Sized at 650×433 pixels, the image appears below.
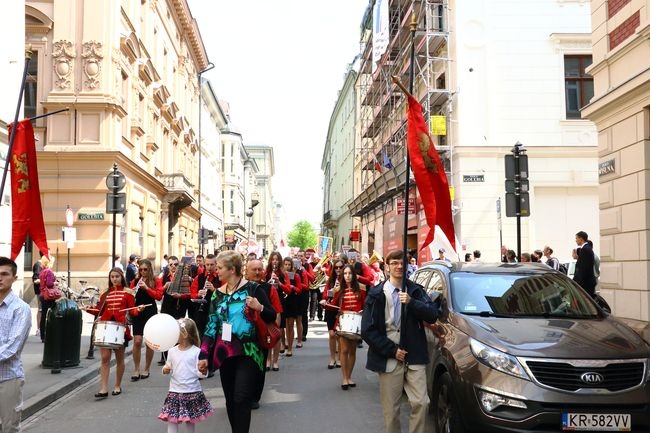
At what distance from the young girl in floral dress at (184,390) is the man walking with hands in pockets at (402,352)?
1.57 m

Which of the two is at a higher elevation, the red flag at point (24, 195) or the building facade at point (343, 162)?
the building facade at point (343, 162)

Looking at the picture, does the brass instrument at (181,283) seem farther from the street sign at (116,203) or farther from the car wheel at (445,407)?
the car wheel at (445,407)

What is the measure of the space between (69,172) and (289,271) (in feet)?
50.4

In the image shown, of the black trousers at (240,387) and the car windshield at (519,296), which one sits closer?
the black trousers at (240,387)

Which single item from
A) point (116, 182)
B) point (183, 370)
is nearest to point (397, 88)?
point (116, 182)

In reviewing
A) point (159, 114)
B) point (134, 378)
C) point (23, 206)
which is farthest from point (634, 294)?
point (159, 114)

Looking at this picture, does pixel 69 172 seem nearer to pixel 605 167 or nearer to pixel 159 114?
pixel 159 114

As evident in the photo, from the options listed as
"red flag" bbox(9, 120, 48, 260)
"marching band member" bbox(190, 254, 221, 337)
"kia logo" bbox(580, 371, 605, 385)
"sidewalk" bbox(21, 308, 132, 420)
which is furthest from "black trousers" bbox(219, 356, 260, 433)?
"marching band member" bbox(190, 254, 221, 337)

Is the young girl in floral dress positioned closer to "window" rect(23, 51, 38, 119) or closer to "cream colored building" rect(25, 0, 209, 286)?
"cream colored building" rect(25, 0, 209, 286)

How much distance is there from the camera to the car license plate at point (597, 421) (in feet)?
16.7

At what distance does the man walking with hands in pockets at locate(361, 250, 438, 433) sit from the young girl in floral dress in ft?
5.14

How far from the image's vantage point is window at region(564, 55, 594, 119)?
24922 mm

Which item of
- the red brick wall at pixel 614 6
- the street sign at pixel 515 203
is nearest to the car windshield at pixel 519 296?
the street sign at pixel 515 203

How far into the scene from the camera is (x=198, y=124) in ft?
172
